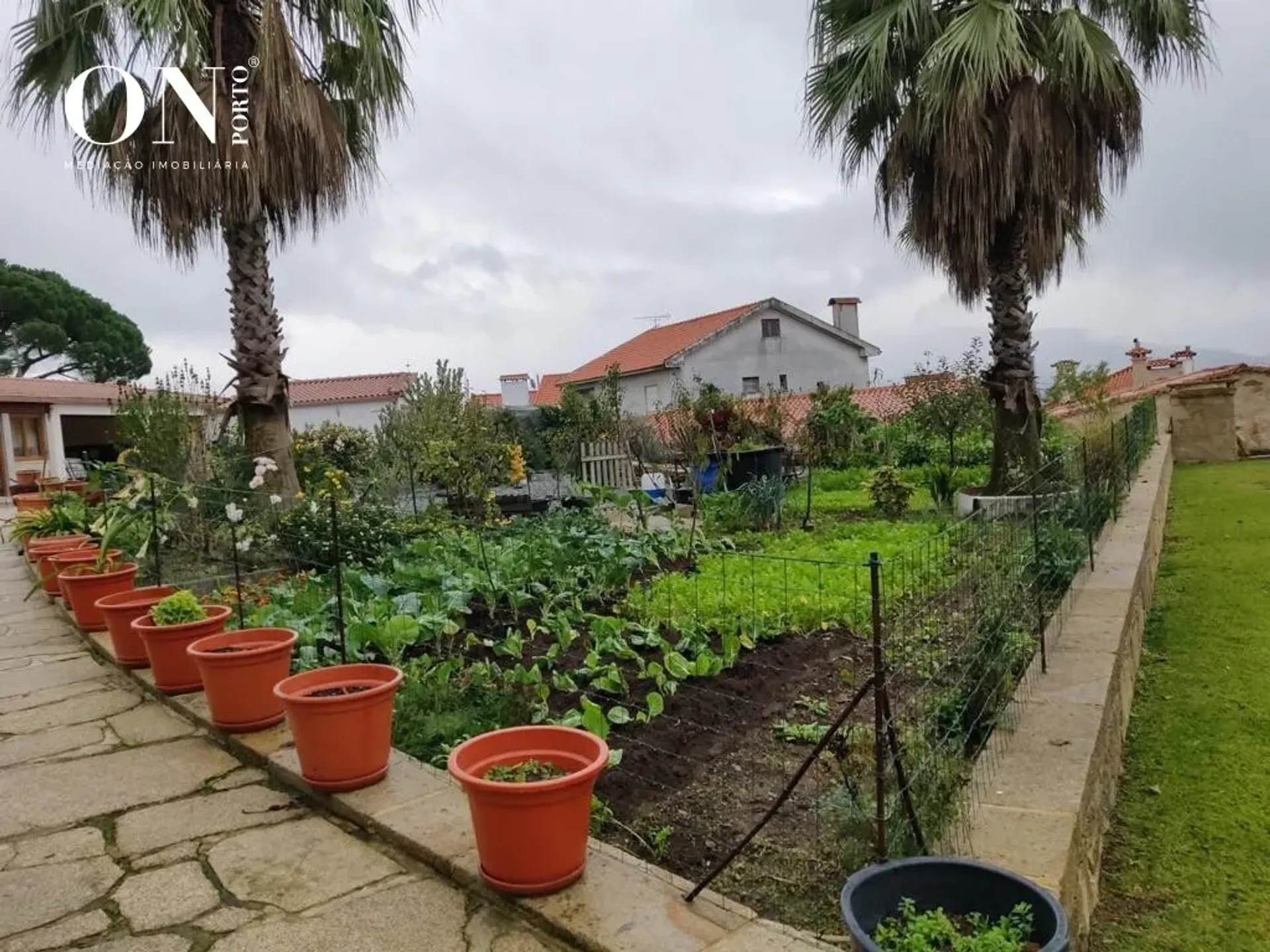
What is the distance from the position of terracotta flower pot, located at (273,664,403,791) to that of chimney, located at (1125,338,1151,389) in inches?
845

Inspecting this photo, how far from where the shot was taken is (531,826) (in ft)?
6.51

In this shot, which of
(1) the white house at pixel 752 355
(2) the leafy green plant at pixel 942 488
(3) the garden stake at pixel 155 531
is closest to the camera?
(3) the garden stake at pixel 155 531

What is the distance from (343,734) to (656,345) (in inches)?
975

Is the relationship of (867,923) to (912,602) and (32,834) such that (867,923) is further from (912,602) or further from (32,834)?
(32,834)

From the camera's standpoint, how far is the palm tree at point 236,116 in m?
6.63

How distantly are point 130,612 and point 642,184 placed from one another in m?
10.6

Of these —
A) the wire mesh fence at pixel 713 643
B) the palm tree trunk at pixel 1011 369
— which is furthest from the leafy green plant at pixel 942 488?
the wire mesh fence at pixel 713 643

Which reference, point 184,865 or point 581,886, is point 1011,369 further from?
point 184,865

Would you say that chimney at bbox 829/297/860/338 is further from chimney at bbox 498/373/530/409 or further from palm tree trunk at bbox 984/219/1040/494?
palm tree trunk at bbox 984/219/1040/494

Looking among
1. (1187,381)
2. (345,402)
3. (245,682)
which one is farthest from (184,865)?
(345,402)

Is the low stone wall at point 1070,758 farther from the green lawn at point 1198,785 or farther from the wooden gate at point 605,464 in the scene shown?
the wooden gate at point 605,464

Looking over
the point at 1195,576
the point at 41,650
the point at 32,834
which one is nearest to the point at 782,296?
the point at 1195,576

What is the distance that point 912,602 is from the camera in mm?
3094

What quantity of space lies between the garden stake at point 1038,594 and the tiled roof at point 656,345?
19.4m
